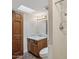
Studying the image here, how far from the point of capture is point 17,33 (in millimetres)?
5098

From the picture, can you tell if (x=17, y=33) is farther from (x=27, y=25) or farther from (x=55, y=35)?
(x=55, y=35)

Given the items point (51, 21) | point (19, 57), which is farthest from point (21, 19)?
point (51, 21)

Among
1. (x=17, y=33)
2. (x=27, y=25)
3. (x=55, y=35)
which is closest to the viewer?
(x=55, y=35)

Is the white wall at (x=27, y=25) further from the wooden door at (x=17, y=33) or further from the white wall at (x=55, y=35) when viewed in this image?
the white wall at (x=55, y=35)

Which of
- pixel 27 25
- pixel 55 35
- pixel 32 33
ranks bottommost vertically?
pixel 32 33

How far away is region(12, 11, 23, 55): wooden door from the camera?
4953mm

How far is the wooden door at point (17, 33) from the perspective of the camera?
4953 millimetres

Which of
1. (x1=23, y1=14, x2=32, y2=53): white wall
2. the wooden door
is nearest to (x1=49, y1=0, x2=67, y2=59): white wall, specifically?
the wooden door

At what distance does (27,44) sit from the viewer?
648 cm

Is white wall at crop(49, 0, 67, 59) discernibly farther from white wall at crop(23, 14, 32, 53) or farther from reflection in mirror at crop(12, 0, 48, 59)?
white wall at crop(23, 14, 32, 53)

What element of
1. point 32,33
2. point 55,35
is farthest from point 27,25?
point 55,35
